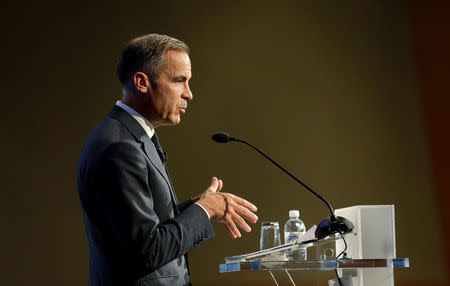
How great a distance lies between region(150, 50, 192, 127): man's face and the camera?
182 cm

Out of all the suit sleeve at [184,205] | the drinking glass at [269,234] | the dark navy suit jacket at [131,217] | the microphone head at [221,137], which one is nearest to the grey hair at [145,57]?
the dark navy suit jacket at [131,217]

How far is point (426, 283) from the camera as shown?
12.2ft

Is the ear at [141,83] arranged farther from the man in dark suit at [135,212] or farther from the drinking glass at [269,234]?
the drinking glass at [269,234]

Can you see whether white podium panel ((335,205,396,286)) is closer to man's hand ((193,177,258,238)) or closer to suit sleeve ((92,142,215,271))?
man's hand ((193,177,258,238))

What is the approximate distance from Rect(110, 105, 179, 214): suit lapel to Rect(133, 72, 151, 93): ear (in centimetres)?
11

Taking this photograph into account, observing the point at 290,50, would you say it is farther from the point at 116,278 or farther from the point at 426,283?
the point at 116,278

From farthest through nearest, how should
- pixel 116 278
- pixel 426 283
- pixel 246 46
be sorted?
pixel 246 46 < pixel 426 283 < pixel 116 278

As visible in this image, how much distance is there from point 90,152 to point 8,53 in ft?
8.67

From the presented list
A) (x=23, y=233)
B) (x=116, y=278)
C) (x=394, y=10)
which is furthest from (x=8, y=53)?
(x=116, y=278)

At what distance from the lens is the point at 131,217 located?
1.47 metres

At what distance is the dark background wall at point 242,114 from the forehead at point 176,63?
197 cm

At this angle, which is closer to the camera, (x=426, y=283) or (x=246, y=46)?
(x=426, y=283)

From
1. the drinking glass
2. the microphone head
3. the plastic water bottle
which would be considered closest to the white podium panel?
the plastic water bottle

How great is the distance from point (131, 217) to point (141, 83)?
51 centimetres
